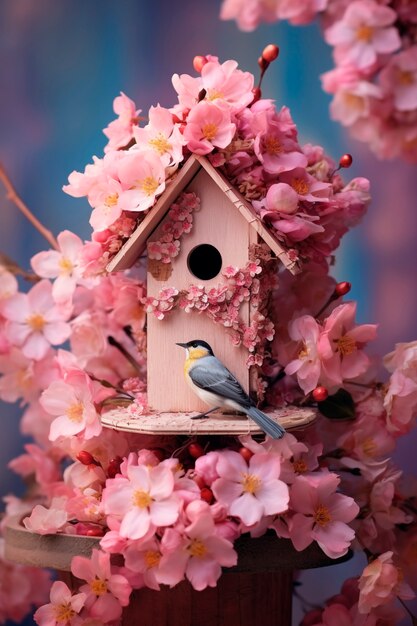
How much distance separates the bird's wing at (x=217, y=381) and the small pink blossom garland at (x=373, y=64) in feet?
1.41

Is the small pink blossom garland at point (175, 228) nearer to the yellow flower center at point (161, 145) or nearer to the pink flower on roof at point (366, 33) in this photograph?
the yellow flower center at point (161, 145)

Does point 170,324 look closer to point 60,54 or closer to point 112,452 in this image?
point 112,452

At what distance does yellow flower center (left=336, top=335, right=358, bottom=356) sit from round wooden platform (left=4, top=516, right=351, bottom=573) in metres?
0.33

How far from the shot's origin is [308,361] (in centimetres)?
152

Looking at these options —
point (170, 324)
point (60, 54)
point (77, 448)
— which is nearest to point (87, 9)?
point (60, 54)

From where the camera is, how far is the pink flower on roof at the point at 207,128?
143 centimetres

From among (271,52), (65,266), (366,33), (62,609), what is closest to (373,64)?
(366,33)

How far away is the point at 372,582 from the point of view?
4.75 ft

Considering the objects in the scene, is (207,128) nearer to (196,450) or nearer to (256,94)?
(256,94)

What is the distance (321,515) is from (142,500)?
30 centimetres

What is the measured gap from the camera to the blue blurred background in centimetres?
185

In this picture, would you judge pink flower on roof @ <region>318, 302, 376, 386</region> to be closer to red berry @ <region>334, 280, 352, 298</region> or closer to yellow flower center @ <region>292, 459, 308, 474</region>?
red berry @ <region>334, 280, 352, 298</region>

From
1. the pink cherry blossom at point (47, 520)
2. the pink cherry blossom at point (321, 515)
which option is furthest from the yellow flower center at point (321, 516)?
the pink cherry blossom at point (47, 520)

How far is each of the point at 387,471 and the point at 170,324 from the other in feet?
1.57
